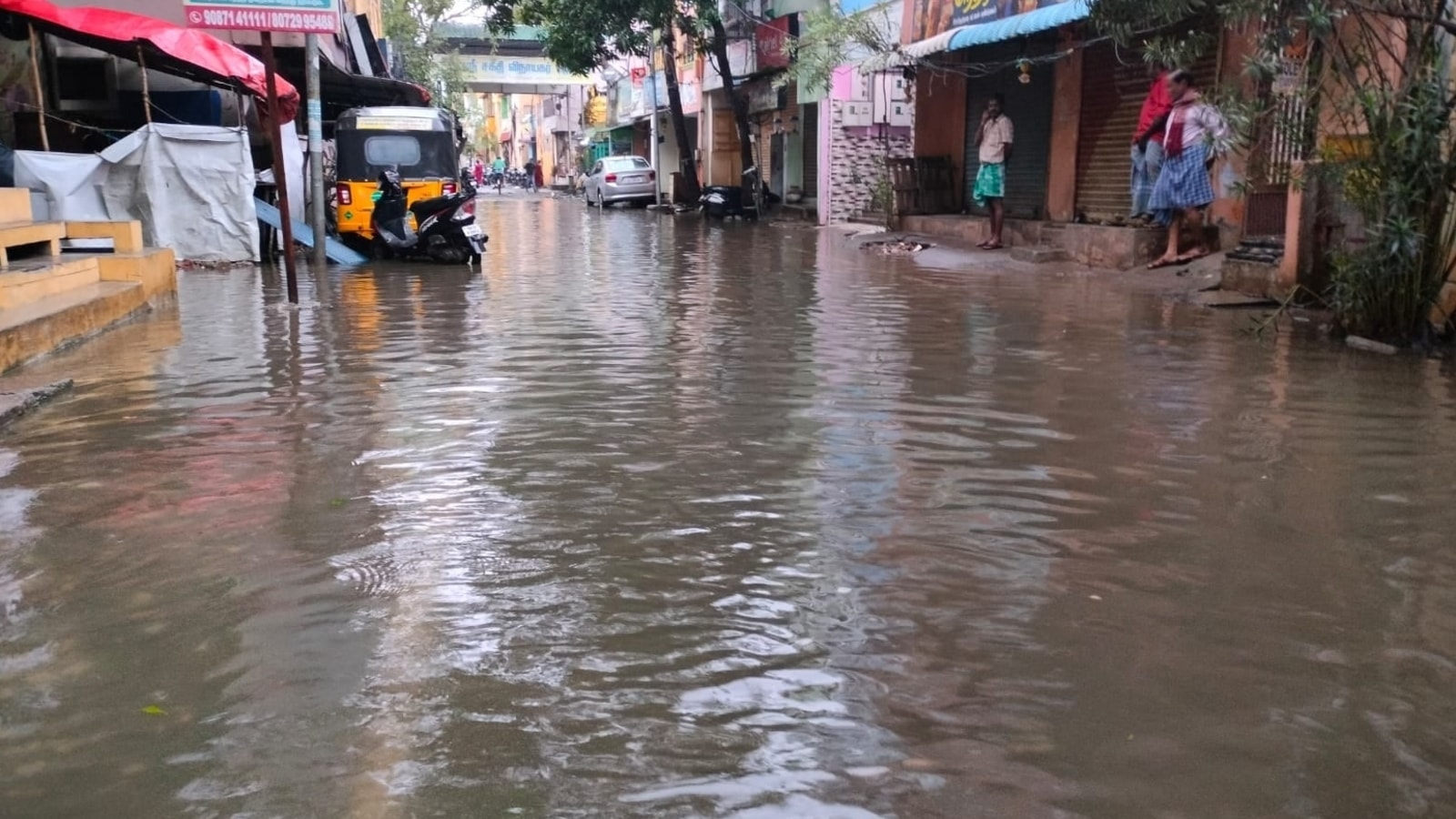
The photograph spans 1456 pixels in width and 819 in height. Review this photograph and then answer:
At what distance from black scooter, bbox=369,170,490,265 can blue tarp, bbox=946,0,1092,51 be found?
248 inches

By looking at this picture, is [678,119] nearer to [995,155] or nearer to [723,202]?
[723,202]

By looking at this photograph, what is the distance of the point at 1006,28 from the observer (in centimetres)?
1418

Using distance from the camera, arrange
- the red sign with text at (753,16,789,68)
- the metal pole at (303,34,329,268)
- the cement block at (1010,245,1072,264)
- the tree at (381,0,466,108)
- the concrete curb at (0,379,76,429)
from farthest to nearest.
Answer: the tree at (381,0,466,108)
the red sign with text at (753,16,789,68)
the metal pole at (303,34,329,268)
the cement block at (1010,245,1072,264)
the concrete curb at (0,379,76,429)

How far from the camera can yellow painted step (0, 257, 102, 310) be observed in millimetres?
7926

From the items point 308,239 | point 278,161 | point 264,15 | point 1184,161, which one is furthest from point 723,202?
point 278,161

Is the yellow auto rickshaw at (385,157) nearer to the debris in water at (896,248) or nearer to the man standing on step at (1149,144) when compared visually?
the debris in water at (896,248)

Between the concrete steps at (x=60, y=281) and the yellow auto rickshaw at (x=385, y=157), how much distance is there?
5.66 meters

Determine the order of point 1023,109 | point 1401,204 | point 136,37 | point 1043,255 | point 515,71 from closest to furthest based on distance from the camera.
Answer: point 1401,204 → point 136,37 → point 1043,255 → point 1023,109 → point 515,71

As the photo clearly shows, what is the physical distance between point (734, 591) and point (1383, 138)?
5.88m

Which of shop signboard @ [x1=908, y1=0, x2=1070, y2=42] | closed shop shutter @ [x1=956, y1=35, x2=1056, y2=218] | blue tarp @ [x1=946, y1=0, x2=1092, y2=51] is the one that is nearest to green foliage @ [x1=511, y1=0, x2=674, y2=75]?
shop signboard @ [x1=908, y1=0, x2=1070, y2=42]

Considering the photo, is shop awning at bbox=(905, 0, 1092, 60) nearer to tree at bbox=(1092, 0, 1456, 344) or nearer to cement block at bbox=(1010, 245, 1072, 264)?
cement block at bbox=(1010, 245, 1072, 264)

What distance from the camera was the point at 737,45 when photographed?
29.4 m

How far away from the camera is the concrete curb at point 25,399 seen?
19.3 ft

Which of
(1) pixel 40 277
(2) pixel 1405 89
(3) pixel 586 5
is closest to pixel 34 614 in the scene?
(1) pixel 40 277
